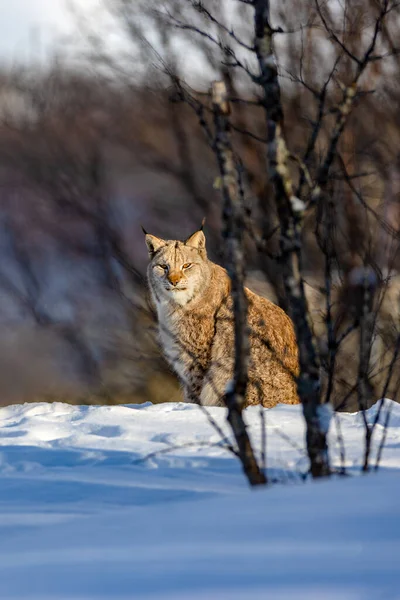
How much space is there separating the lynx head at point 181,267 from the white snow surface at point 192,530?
260 cm

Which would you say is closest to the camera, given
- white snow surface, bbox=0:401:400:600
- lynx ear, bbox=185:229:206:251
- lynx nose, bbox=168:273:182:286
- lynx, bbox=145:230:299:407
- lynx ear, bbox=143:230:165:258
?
white snow surface, bbox=0:401:400:600

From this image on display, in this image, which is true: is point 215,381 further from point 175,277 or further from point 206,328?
point 175,277

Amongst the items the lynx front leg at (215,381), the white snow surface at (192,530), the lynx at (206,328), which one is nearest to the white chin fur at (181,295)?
the lynx at (206,328)

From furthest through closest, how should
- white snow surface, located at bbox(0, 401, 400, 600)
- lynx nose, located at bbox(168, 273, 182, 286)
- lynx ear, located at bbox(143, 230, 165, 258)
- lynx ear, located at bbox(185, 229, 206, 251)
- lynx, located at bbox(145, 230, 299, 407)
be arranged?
lynx ear, located at bbox(143, 230, 165, 258)
lynx ear, located at bbox(185, 229, 206, 251)
lynx nose, located at bbox(168, 273, 182, 286)
lynx, located at bbox(145, 230, 299, 407)
white snow surface, located at bbox(0, 401, 400, 600)

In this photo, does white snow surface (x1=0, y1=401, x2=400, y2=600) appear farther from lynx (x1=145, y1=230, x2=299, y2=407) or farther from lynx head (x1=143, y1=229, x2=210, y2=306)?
lynx head (x1=143, y1=229, x2=210, y2=306)

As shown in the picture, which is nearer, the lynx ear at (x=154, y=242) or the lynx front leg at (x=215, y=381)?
the lynx front leg at (x=215, y=381)

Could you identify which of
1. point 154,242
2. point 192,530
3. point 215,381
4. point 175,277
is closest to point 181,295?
point 175,277

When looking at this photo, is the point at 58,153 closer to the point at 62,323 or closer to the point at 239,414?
the point at 62,323

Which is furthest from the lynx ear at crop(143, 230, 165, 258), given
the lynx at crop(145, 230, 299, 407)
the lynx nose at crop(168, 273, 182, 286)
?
the lynx nose at crop(168, 273, 182, 286)

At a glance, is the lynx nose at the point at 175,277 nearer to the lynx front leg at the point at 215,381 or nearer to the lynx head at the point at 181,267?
the lynx head at the point at 181,267

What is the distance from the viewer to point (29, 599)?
231 cm

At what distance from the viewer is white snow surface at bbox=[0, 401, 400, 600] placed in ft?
7.61

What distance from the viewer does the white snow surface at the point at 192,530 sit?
232 cm

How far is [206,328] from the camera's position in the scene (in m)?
7.81
